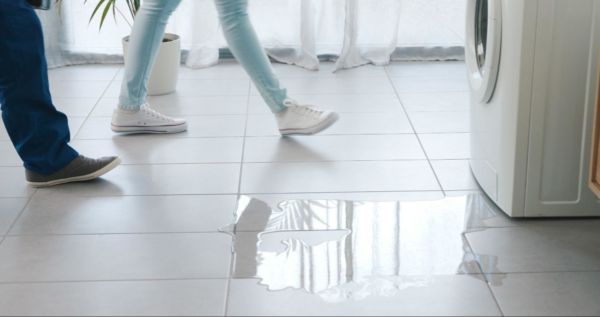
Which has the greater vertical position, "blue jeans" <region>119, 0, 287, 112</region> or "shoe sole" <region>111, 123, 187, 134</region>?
"blue jeans" <region>119, 0, 287, 112</region>

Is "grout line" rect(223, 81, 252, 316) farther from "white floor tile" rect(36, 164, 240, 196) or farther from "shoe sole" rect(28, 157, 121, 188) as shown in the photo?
"shoe sole" rect(28, 157, 121, 188)

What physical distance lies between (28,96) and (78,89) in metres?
1.11

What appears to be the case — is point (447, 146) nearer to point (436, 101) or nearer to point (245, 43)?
point (436, 101)

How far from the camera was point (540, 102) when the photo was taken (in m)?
1.92

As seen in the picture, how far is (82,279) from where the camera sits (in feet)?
5.74

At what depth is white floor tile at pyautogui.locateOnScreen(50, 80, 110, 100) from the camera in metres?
3.11

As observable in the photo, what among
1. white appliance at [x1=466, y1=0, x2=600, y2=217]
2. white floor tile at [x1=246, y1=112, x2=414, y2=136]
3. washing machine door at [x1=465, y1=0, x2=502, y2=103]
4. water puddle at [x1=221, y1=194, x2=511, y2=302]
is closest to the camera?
A: water puddle at [x1=221, y1=194, x2=511, y2=302]

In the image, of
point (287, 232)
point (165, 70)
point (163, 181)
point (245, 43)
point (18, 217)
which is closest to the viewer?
point (287, 232)

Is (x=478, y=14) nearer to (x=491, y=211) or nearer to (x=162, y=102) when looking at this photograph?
(x=491, y=211)

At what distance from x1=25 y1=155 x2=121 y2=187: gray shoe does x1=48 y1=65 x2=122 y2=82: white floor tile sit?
1.12 m

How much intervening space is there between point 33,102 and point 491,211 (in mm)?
1109

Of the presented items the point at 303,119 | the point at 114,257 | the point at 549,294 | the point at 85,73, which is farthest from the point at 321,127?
the point at 85,73

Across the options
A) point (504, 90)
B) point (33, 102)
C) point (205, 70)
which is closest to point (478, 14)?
point (504, 90)

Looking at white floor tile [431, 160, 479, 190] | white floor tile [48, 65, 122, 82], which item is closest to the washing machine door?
white floor tile [431, 160, 479, 190]
